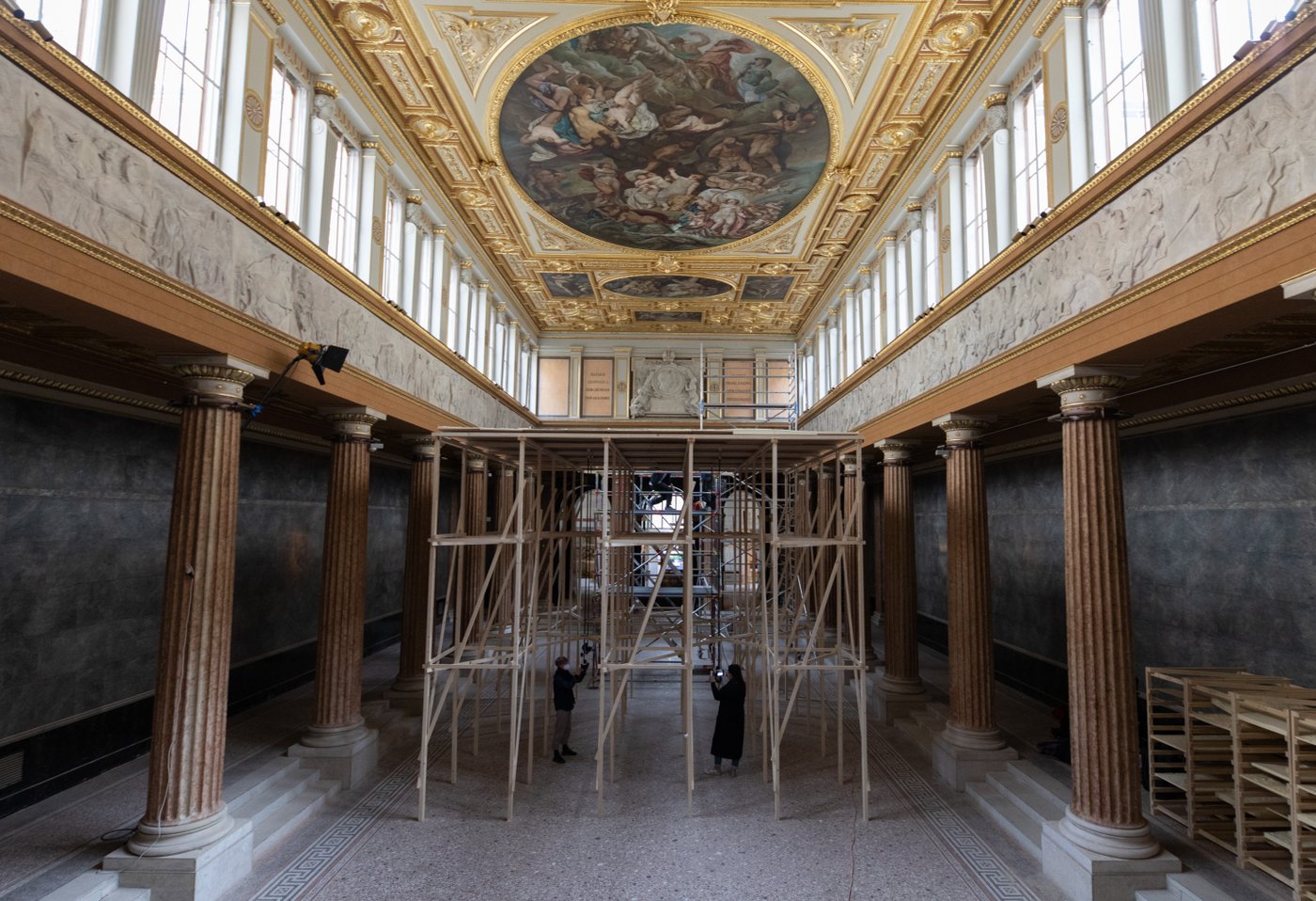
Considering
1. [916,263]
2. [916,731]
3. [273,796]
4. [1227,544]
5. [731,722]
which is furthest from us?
[916,263]

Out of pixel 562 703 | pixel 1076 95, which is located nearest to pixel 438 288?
pixel 562 703

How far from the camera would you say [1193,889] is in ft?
20.1

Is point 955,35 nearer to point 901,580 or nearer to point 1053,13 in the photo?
point 1053,13

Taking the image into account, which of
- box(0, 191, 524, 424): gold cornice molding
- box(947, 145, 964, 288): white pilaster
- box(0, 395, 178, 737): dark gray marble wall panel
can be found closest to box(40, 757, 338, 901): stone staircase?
box(0, 395, 178, 737): dark gray marble wall panel

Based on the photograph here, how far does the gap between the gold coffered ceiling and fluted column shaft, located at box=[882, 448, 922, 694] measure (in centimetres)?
503

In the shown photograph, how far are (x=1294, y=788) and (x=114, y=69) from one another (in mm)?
11243

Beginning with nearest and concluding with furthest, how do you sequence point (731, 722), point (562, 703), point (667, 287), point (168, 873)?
point (168, 873), point (731, 722), point (562, 703), point (667, 287)

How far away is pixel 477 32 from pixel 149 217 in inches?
220

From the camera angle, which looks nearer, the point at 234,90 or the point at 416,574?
the point at 234,90

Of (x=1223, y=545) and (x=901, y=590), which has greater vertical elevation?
(x=1223, y=545)

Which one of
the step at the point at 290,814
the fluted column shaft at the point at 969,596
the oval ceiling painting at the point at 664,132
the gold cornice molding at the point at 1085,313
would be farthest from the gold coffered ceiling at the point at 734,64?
the step at the point at 290,814

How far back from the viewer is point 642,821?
8289mm

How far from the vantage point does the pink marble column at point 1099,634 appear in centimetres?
658

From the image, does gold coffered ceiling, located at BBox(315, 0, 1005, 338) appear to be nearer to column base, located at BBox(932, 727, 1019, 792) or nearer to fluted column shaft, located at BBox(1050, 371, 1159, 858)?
fluted column shaft, located at BBox(1050, 371, 1159, 858)
